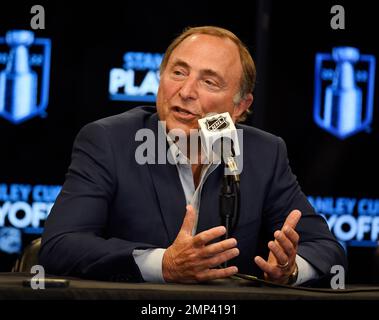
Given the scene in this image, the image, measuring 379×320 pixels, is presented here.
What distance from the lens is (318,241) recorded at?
2773mm

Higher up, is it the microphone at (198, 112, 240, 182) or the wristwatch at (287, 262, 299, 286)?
the microphone at (198, 112, 240, 182)

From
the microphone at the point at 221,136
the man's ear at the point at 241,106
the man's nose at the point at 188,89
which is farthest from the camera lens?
the man's ear at the point at 241,106

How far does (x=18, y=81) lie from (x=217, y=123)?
2.50m

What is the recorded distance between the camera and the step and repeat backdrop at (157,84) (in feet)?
14.9

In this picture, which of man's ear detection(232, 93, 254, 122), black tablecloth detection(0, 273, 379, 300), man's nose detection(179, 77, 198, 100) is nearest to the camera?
black tablecloth detection(0, 273, 379, 300)

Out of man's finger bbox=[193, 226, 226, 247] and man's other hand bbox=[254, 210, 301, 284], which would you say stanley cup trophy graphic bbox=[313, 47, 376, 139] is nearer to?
man's other hand bbox=[254, 210, 301, 284]

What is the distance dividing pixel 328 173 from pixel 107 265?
2.69 meters

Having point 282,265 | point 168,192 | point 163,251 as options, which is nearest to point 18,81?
point 168,192

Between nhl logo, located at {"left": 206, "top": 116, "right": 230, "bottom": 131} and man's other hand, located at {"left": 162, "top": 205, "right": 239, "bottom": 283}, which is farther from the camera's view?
nhl logo, located at {"left": 206, "top": 116, "right": 230, "bottom": 131}

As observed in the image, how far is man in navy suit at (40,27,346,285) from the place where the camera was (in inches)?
90.4

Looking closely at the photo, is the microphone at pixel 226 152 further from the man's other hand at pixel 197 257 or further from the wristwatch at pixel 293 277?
the wristwatch at pixel 293 277

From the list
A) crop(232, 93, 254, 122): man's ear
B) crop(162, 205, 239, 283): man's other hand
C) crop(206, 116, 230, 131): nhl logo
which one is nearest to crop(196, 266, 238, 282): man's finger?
crop(162, 205, 239, 283): man's other hand

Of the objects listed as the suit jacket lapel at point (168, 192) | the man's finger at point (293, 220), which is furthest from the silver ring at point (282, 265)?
the suit jacket lapel at point (168, 192)
